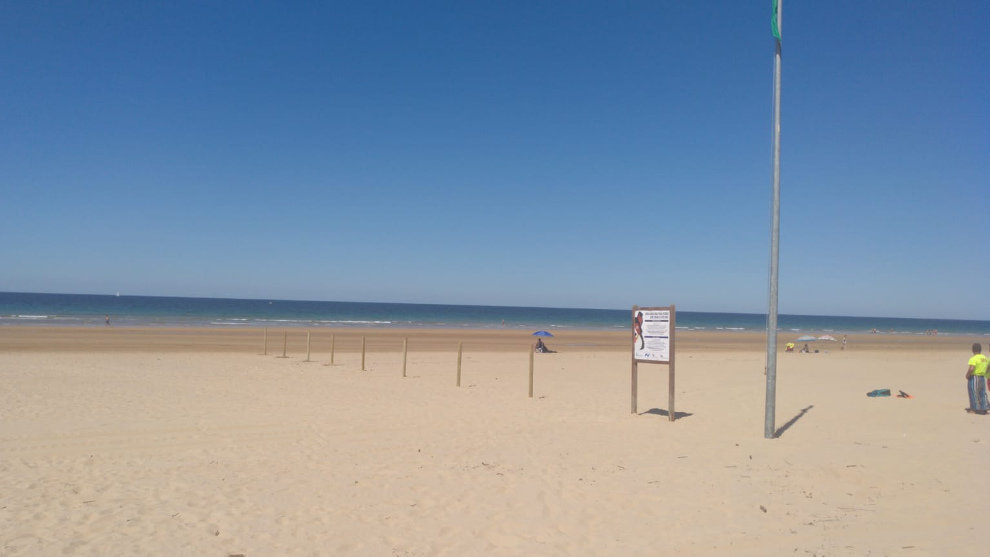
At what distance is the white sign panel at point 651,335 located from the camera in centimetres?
1127

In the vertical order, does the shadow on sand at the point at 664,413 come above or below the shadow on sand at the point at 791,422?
below

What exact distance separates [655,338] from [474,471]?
17.0 ft

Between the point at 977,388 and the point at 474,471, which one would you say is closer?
the point at 474,471

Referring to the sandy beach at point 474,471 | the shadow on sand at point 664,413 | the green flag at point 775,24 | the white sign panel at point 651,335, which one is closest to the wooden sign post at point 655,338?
the white sign panel at point 651,335

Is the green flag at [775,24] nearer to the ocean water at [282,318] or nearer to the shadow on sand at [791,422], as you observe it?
the shadow on sand at [791,422]

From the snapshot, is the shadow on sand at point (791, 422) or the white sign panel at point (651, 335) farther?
the white sign panel at point (651, 335)

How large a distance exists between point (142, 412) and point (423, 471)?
6.45m

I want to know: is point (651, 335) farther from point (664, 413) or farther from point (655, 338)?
point (664, 413)

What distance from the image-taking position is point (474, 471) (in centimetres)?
761

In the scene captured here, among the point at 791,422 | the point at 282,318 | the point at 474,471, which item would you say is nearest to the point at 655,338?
the point at 791,422

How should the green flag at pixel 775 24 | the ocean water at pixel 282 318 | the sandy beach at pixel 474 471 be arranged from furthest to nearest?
the ocean water at pixel 282 318
the green flag at pixel 775 24
the sandy beach at pixel 474 471

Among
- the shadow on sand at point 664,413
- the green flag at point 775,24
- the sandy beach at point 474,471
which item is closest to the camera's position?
the sandy beach at point 474,471

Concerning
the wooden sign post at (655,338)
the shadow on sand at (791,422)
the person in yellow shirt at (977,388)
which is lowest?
the shadow on sand at (791,422)

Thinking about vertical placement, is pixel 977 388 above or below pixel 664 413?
above
